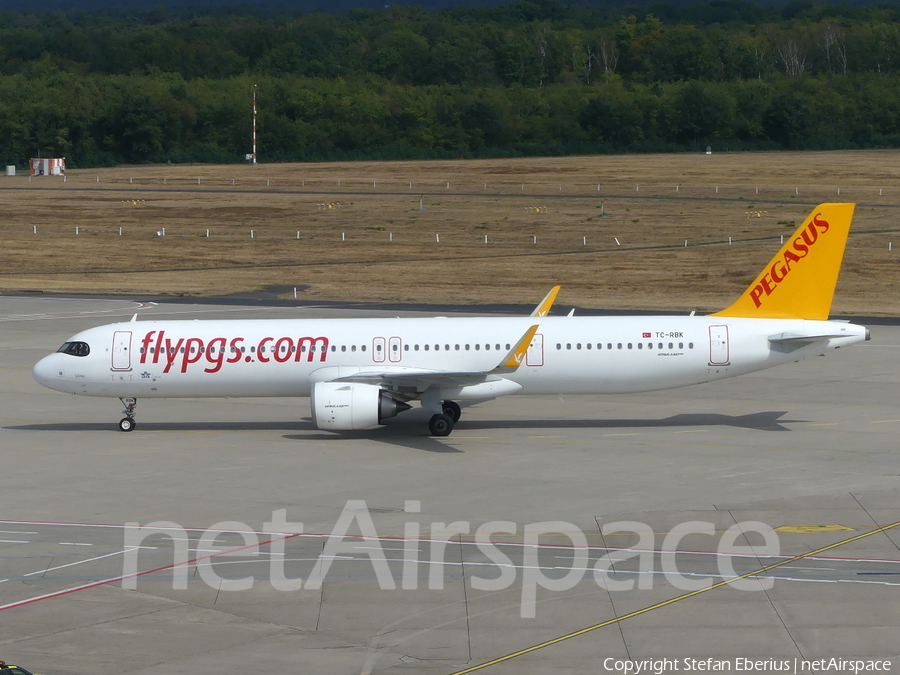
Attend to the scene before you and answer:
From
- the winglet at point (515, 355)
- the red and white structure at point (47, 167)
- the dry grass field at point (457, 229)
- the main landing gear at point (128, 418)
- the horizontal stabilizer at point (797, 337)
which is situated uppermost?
the red and white structure at point (47, 167)

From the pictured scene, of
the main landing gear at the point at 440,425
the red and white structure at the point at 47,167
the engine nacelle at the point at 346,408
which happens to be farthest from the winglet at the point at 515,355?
the red and white structure at the point at 47,167

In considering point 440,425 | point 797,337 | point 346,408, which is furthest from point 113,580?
point 797,337

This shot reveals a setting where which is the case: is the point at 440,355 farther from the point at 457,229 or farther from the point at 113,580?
the point at 457,229

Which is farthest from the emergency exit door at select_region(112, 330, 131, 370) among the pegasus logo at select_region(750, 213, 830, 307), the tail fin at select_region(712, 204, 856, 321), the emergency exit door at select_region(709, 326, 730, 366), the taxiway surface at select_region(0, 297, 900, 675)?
the pegasus logo at select_region(750, 213, 830, 307)

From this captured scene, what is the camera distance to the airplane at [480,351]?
1683 inches

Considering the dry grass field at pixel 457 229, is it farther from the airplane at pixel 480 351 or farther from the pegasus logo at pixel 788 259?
the airplane at pixel 480 351

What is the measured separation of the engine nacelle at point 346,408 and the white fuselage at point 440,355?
6.48ft

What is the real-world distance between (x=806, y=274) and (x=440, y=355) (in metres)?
13.8

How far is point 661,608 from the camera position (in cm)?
2447

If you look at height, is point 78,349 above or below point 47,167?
below

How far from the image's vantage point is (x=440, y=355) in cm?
4306

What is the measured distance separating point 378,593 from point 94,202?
120172 millimetres

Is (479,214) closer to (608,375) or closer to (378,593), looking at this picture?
(608,375)

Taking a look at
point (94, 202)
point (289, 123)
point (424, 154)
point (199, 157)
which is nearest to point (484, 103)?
point (424, 154)
